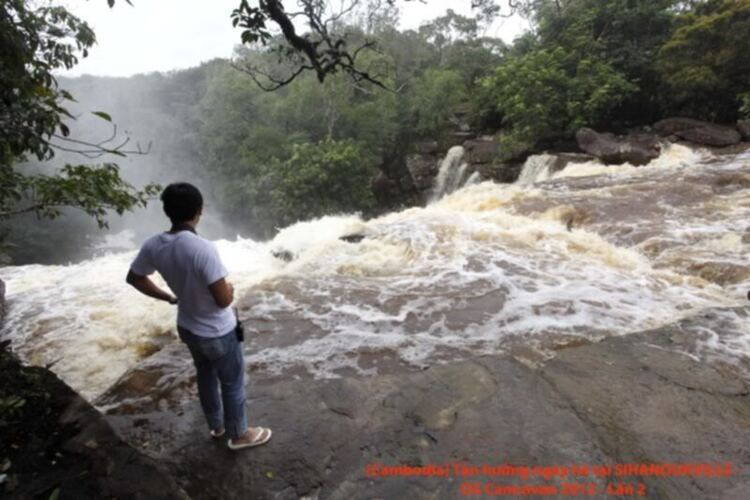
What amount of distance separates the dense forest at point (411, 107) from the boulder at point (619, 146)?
41.8 inches

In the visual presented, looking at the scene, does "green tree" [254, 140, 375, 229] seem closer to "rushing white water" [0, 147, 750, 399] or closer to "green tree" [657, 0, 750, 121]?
"rushing white water" [0, 147, 750, 399]

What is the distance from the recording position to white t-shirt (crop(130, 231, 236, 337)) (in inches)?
83.4

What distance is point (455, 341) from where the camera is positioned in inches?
170

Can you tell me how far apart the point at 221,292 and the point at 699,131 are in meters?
15.0

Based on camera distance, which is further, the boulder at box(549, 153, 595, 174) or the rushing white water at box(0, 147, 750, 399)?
the boulder at box(549, 153, 595, 174)

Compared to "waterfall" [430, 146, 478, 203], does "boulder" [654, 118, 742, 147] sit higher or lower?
higher

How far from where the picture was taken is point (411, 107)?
20.4 metres

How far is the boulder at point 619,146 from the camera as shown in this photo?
12.0 meters

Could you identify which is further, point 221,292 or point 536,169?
point 536,169

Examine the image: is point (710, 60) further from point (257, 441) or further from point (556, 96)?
point (257, 441)

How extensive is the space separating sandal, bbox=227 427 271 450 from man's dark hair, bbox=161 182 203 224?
1423mm

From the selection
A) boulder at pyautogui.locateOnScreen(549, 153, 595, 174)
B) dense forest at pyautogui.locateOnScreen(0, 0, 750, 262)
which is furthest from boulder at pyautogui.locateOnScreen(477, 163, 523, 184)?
boulder at pyautogui.locateOnScreen(549, 153, 595, 174)

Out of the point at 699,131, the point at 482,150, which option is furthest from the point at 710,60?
the point at 482,150

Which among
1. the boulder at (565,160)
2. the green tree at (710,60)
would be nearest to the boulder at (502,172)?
the boulder at (565,160)
